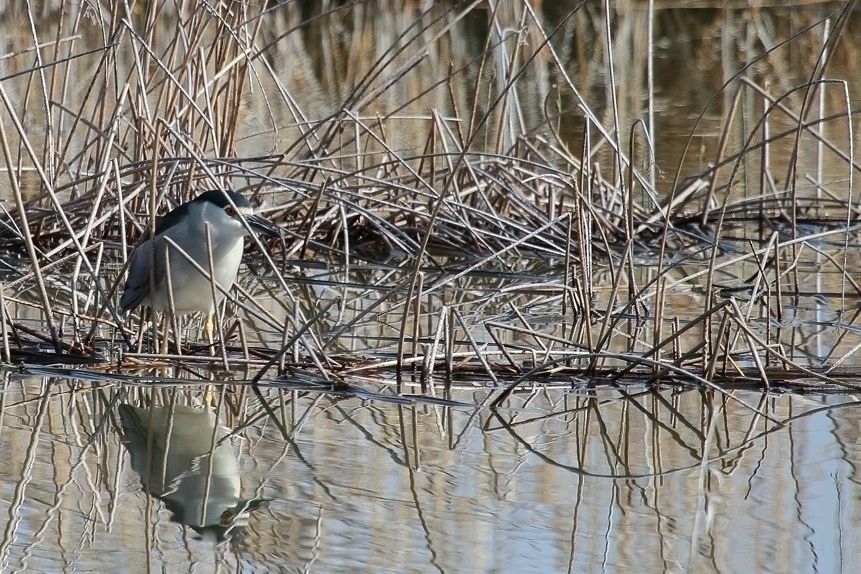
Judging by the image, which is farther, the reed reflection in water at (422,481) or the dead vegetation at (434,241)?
the dead vegetation at (434,241)

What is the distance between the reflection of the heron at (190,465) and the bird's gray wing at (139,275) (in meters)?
0.61

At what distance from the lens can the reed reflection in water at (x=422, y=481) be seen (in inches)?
121

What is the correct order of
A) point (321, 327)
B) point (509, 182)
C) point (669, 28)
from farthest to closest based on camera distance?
point (669, 28) → point (509, 182) → point (321, 327)

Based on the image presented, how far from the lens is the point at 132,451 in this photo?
151 inches

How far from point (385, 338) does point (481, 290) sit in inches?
49.8

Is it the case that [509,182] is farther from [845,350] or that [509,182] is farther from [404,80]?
[404,80]

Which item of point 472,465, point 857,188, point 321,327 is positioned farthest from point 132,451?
point 857,188

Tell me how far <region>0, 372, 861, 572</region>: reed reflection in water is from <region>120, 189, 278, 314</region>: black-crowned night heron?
0.52 m

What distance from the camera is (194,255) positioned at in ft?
16.2

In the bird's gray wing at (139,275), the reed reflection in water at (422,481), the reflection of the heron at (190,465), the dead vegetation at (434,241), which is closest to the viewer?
the reed reflection in water at (422,481)

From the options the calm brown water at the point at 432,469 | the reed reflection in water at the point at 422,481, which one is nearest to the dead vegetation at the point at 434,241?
the calm brown water at the point at 432,469

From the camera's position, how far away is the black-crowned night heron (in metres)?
4.77

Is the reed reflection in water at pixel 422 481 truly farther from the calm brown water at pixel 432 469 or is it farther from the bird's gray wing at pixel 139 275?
the bird's gray wing at pixel 139 275

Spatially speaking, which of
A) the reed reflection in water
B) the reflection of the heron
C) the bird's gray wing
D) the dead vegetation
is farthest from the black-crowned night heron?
the reflection of the heron
